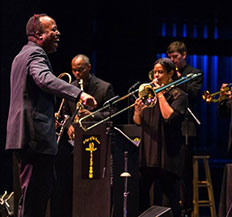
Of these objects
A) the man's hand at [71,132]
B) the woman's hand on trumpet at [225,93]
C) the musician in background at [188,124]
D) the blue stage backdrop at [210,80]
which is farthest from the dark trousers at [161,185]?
the blue stage backdrop at [210,80]

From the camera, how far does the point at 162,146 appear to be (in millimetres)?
4938

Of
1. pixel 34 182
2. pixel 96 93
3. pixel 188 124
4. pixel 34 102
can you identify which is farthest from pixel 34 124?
pixel 188 124

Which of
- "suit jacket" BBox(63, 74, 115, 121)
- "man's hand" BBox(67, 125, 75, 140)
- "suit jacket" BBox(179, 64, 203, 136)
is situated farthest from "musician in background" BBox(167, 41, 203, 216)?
"man's hand" BBox(67, 125, 75, 140)

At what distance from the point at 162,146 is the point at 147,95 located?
46 centimetres

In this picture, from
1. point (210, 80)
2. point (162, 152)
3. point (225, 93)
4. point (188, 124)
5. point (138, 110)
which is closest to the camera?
point (162, 152)

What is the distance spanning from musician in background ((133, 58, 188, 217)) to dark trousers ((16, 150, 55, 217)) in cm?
158

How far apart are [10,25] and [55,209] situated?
227 centimetres

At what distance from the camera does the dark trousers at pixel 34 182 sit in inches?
135

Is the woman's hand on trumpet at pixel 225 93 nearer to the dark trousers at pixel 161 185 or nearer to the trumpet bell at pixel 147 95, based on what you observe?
the trumpet bell at pixel 147 95

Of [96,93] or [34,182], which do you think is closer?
[34,182]

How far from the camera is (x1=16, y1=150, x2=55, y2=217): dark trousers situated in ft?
11.3

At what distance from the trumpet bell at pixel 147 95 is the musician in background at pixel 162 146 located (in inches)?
1.5

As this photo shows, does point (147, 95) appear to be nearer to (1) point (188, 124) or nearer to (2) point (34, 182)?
(1) point (188, 124)

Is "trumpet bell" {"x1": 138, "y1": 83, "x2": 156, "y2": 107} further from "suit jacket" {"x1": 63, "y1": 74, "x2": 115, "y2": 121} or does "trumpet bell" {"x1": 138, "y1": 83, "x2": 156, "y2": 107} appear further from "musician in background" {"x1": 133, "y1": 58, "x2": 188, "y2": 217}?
"suit jacket" {"x1": 63, "y1": 74, "x2": 115, "y2": 121}
